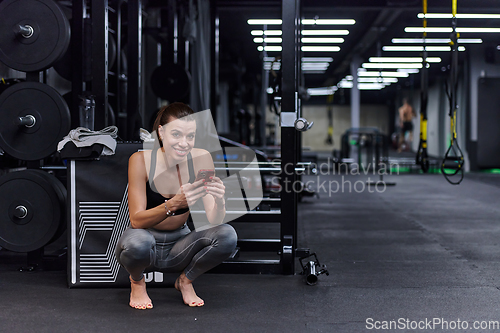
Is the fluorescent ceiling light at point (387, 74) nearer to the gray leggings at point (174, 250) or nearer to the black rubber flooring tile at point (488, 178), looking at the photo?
the black rubber flooring tile at point (488, 178)

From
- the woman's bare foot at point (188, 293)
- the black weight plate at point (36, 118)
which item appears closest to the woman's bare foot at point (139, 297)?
the woman's bare foot at point (188, 293)

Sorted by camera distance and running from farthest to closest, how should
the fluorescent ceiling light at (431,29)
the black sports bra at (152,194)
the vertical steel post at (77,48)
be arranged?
the fluorescent ceiling light at (431,29) < the vertical steel post at (77,48) < the black sports bra at (152,194)

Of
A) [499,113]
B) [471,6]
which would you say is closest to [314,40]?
[471,6]

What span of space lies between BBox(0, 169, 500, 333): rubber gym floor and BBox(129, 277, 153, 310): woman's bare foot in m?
0.03

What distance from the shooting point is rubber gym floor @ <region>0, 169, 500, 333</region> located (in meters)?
1.94

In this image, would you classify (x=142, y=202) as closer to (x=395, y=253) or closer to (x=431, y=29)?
(x=395, y=253)

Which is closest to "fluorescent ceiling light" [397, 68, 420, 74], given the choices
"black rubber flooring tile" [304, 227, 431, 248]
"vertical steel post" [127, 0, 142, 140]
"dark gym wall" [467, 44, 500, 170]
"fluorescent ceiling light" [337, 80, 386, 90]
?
"dark gym wall" [467, 44, 500, 170]

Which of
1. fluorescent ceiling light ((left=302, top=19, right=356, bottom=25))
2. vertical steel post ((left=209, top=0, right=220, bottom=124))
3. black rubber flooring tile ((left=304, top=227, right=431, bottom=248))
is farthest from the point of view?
fluorescent ceiling light ((left=302, top=19, right=356, bottom=25))

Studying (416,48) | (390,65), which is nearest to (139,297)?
(416,48)

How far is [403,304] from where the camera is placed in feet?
7.15

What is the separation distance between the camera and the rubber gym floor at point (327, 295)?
1.94 meters

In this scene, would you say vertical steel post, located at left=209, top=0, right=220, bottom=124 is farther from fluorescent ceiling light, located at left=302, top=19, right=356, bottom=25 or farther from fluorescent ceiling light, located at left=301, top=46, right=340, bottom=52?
fluorescent ceiling light, located at left=301, top=46, right=340, bottom=52

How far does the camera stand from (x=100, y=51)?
2789 mm

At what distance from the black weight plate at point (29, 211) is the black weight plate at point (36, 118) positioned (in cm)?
15
